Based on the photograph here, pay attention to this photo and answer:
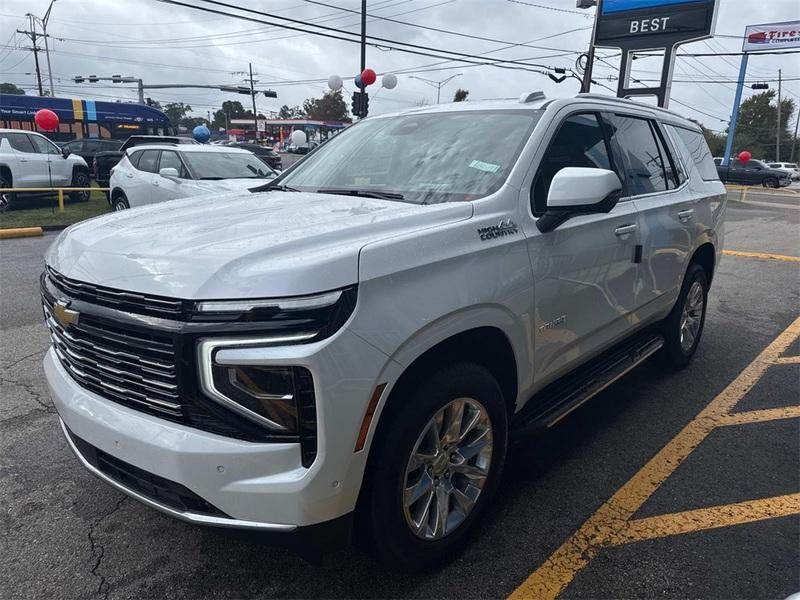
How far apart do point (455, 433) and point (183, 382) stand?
1.09 m

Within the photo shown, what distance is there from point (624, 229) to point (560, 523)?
1664mm

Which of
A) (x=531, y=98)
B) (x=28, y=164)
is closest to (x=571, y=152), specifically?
(x=531, y=98)

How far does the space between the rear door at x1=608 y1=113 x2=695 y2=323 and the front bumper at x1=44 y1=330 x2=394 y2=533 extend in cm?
246

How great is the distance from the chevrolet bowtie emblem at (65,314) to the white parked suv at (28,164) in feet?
48.3

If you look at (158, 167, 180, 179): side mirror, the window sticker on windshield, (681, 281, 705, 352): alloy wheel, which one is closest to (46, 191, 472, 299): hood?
the window sticker on windshield

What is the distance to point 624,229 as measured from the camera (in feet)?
11.3

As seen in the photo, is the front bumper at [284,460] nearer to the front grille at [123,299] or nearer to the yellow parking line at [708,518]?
the front grille at [123,299]

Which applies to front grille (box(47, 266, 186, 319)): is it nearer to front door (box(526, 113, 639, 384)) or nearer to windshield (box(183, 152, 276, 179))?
front door (box(526, 113, 639, 384))

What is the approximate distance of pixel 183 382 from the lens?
1.91 meters

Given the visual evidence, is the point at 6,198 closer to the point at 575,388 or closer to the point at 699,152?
the point at 699,152

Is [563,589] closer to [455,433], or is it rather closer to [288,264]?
[455,433]

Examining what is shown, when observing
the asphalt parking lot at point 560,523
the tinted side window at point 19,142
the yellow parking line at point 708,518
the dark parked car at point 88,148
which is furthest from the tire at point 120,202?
the dark parked car at point 88,148

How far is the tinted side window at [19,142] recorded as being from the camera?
48.4ft

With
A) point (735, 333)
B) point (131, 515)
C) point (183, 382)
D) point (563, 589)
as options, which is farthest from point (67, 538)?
point (735, 333)
